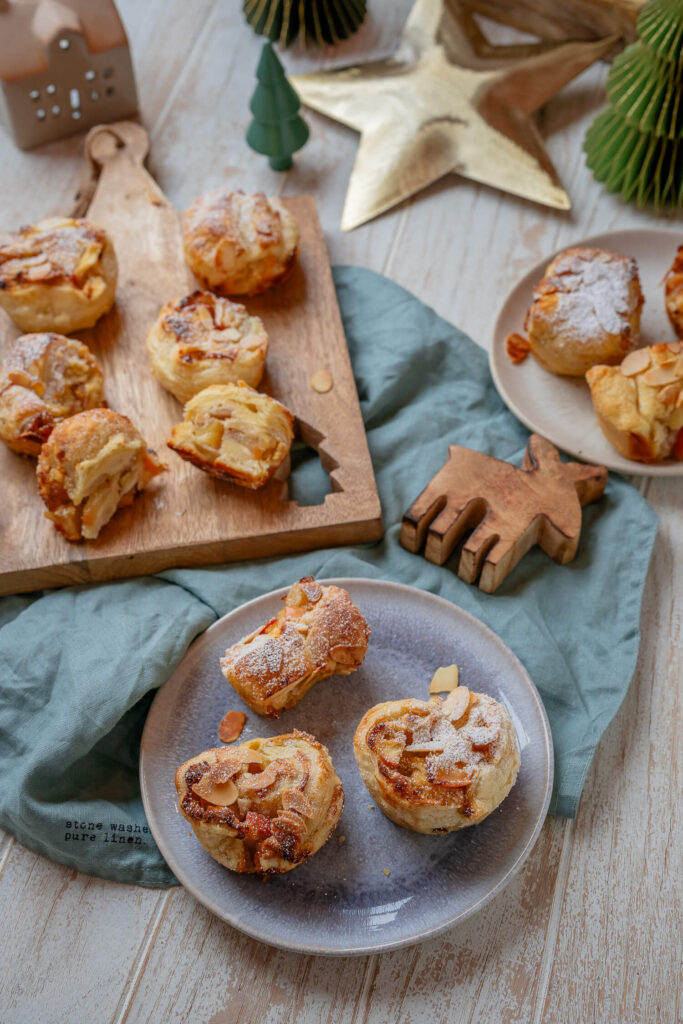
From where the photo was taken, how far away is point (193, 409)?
7.09 feet

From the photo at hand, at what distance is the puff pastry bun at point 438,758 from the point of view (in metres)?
1.69

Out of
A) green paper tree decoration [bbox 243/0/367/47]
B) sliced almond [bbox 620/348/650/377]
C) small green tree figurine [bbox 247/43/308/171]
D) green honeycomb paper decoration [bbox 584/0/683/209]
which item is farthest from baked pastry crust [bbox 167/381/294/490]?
green paper tree decoration [bbox 243/0/367/47]

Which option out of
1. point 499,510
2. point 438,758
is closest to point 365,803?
point 438,758

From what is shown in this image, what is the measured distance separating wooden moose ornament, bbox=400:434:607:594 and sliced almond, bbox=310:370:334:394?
1.15 feet

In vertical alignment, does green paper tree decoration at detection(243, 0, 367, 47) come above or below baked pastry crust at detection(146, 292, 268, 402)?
above

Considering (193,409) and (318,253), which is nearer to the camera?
(193,409)

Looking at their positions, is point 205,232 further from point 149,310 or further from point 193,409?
point 193,409

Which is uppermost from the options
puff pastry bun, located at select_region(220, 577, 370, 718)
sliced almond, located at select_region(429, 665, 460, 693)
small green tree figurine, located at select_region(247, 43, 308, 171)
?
small green tree figurine, located at select_region(247, 43, 308, 171)

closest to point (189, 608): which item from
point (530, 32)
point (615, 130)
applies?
point (615, 130)

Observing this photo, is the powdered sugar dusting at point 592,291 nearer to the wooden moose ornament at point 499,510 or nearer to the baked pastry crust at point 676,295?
the baked pastry crust at point 676,295

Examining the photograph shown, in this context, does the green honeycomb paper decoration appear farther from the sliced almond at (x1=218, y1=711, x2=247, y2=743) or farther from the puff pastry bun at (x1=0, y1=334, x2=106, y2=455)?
the sliced almond at (x1=218, y1=711, x2=247, y2=743)

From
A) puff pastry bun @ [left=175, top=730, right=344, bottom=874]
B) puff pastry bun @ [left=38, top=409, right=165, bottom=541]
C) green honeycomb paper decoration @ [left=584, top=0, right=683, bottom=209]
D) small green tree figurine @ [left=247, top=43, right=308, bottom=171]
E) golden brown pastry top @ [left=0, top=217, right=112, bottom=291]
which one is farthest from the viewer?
small green tree figurine @ [left=247, top=43, right=308, bottom=171]

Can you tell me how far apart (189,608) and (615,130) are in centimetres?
177

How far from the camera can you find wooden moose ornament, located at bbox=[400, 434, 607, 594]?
2094 millimetres
